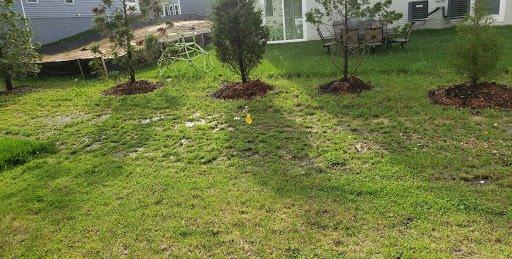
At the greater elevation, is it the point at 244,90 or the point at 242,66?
the point at 242,66

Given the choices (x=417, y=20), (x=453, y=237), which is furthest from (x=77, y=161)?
(x=417, y=20)

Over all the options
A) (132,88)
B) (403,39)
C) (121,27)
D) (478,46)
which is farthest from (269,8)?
(478,46)

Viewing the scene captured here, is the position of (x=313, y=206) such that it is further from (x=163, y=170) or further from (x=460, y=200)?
(x=163, y=170)

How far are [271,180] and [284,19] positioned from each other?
12.8m

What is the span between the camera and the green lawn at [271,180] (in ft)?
11.4

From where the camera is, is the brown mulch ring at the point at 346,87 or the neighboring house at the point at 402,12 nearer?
the brown mulch ring at the point at 346,87

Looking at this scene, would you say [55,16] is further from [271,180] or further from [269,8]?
[271,180]

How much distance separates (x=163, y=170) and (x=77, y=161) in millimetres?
1463

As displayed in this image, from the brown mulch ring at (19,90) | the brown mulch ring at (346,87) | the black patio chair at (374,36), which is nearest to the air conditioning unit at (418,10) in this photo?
the black patio chair at (374,36)

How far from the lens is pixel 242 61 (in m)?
8.72

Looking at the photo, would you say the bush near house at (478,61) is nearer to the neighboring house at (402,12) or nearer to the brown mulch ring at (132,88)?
the brown mulch ring at (132,88)

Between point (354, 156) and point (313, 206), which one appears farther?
point (354, 156)

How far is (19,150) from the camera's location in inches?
241

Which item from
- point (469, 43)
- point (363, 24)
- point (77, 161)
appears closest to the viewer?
point (77, 161)
